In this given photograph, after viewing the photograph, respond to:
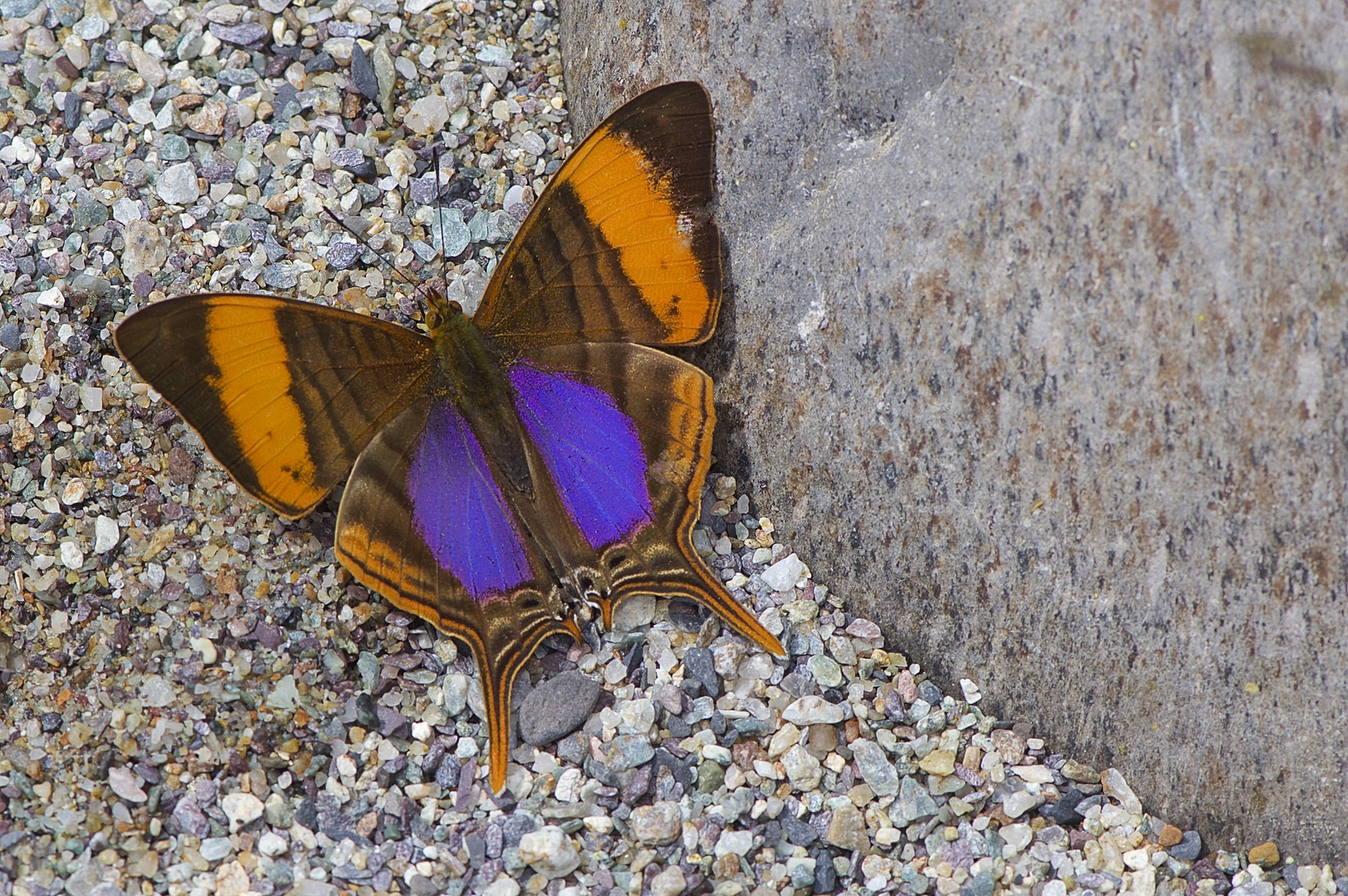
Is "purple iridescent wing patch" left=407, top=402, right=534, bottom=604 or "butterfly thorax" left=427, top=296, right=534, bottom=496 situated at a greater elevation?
"butterfly thorax" left=427, top=296, right=534, bottom=496

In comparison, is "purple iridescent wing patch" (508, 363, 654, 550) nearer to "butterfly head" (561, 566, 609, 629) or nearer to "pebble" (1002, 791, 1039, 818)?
"butterfly head" (561, 566, 609, 629)

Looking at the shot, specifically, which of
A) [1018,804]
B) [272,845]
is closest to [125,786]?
[272,845]

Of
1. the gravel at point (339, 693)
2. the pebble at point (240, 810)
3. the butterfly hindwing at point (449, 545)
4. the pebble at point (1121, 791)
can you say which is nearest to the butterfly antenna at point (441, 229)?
the gravel at point (339, 693)

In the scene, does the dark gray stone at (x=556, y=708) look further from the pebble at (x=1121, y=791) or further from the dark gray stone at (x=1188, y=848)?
the dark gray stone at (x=1188, y=848)

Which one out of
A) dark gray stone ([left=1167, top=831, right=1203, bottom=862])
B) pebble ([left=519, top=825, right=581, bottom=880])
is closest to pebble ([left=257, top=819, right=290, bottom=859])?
pebble ([left=519, top=825, right=581, bottom=880])

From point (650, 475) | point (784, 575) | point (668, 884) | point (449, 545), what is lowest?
point (668, 884)

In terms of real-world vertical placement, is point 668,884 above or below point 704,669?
below

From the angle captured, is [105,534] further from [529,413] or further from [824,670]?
[824,670]
